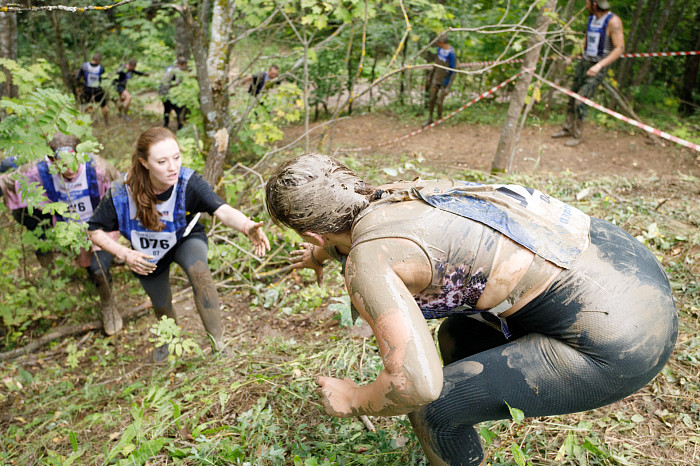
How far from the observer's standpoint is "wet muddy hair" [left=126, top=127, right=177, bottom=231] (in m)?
2.82

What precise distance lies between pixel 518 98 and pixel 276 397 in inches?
188

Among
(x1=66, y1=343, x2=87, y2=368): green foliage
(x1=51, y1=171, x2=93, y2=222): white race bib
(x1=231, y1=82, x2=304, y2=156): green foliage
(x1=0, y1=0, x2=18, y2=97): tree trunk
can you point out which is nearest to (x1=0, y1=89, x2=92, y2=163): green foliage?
(x1=51, y1=171, x2=93, y2=222): white race bib

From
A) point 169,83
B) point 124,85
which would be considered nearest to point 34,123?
point 169,83

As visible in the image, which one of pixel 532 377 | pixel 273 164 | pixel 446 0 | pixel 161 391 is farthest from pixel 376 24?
pixel 532 377

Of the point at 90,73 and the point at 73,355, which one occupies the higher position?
the point at 90,73

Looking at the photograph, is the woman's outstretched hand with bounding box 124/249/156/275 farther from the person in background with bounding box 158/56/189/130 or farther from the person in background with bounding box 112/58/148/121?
the person in background with bounding box 112/58/148/121

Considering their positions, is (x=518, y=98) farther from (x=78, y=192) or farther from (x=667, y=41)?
(x=667, y=41)

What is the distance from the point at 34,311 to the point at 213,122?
98.3 inches

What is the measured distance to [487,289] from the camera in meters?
1.50

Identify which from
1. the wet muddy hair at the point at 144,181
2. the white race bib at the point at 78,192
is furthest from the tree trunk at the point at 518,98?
the white race bib at the point at 78,192

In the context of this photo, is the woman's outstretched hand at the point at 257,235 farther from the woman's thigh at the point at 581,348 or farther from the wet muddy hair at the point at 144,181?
the woman's thigh at the point at 581,348

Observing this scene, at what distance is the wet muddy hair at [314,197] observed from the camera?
155 cm

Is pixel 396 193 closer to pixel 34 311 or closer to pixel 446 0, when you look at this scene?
pixel 34 311

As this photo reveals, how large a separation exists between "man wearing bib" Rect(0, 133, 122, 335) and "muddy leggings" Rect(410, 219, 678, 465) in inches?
115
